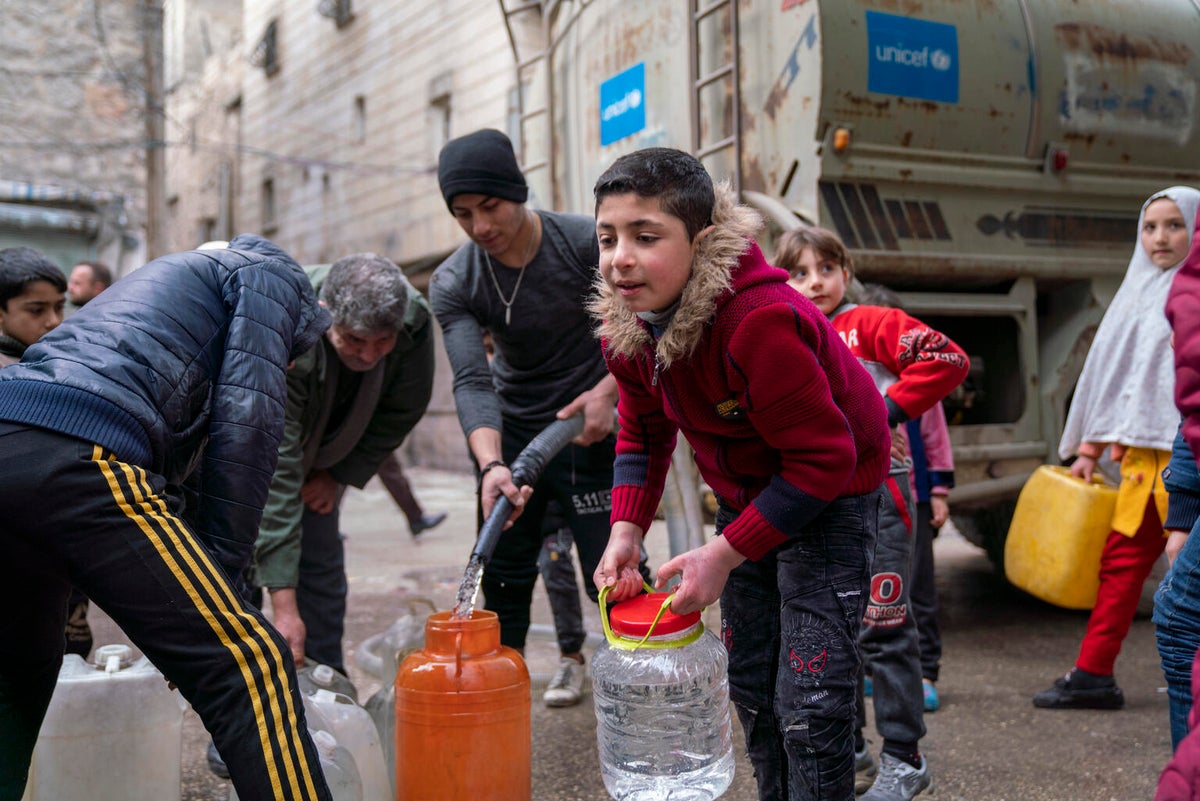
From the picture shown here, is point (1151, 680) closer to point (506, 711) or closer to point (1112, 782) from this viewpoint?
point (1112, 782)

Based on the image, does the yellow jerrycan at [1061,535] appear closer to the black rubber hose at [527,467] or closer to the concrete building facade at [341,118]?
the black rubber hose at [527,467]

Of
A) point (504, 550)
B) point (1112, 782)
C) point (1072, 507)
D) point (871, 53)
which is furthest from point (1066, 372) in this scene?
point (504, 550)

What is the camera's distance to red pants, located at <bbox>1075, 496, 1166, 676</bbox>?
3.31m

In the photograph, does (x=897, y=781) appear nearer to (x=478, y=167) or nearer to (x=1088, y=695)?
(x=1088, y=695)

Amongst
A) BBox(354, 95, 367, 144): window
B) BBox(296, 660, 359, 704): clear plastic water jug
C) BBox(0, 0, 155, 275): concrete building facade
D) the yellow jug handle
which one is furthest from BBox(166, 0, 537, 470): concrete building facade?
the yellow jug handle

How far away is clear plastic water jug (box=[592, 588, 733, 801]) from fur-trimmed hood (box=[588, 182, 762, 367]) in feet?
2.46

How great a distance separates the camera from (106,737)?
2.44 metres

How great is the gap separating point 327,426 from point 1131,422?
104 inches

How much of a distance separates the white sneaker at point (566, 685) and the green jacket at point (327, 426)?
1.00 meters

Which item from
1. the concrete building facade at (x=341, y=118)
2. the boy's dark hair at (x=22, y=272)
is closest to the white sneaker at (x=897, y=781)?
the boy's dark hair at (x=22, y=272)

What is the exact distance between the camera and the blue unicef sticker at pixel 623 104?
4.80m

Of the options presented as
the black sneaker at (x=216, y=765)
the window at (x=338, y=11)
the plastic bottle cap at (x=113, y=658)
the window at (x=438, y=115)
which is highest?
the window at (x=338, y=11)

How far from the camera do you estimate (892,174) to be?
3998 millimetres

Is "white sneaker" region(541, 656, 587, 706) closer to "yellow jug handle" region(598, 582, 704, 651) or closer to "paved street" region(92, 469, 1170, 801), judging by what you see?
"paved street" region(92, 469, 1170, 801)
